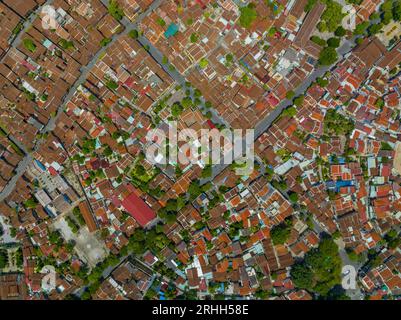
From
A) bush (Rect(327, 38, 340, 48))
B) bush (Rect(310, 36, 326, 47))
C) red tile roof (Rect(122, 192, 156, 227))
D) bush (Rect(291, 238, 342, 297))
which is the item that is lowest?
bush (Rect(291, 238, 342, 297))

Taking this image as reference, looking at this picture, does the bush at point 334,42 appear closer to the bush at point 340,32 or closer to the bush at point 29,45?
the bush at point 340,32

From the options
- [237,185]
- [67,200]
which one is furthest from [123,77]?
[237,185]

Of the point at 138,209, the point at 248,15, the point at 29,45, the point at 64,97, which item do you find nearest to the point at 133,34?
the point at 64,97

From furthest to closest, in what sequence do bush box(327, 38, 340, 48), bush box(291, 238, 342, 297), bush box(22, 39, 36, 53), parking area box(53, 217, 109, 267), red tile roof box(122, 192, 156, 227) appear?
1. parking area box(53, 217, 109, 267)
2. bush box(22, 39, 36, 53)
3. red tile roof box(122, 192, 156, 227)
4. bush box(327, 38, 340, 48)
5. bush box(291, 238, 342, 297)

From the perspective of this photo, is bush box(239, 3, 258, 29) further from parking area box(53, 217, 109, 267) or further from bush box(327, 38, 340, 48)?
parking area box(53, 217, 109, 267)

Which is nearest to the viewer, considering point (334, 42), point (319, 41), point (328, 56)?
point (328, 56)

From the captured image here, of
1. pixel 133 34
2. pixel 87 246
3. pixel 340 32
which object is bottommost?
pixel 87 246

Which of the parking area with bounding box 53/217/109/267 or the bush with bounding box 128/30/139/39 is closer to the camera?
the bush with bounding box 128/30/139/39

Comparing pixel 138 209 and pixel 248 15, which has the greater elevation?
pixel 248 15

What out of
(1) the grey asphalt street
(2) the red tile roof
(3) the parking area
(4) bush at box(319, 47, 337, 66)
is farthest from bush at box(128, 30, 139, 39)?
(3) the parking area

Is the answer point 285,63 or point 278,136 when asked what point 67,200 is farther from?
point 285,63

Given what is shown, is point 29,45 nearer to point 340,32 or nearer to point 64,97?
point 64,97
